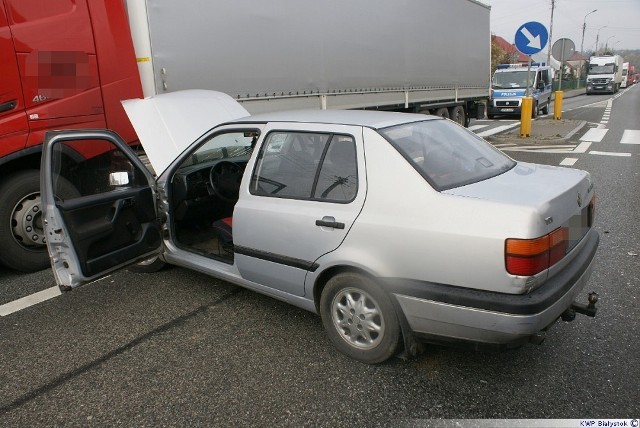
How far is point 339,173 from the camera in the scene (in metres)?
2.88

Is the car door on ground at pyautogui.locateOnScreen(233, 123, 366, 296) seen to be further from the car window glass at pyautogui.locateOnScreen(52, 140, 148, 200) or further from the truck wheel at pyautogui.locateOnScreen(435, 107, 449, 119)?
the truck wheel at pyautogui.locateOnScreen(435, 107, 449, 119)

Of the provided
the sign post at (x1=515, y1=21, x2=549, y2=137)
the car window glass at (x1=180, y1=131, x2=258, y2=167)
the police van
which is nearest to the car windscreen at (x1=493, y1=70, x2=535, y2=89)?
the police van

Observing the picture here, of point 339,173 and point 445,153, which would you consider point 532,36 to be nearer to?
point 445,153

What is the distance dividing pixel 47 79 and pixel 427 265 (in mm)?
3885

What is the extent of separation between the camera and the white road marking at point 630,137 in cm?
1213

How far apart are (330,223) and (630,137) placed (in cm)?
1326

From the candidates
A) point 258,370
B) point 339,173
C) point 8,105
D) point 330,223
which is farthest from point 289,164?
point 8,105

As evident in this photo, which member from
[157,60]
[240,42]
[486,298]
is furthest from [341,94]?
[486,298]

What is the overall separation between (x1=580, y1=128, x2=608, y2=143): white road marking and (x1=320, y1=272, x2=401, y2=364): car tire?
1192 centimetres

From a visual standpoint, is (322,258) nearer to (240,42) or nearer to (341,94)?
(240,42)

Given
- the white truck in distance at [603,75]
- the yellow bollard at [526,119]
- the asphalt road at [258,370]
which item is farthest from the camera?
the white truck in distance at [603,75]

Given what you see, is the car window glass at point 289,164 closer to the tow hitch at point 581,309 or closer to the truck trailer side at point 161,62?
the tow hitch at point 581,309

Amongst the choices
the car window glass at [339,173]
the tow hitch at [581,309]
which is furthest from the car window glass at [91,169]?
the tow hitch at [581,309]

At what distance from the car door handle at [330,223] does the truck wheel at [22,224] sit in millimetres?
3037
